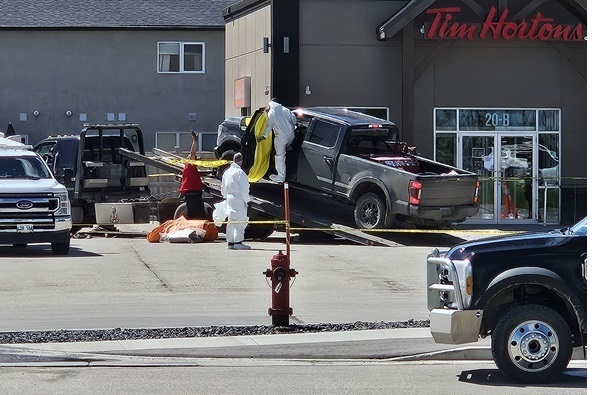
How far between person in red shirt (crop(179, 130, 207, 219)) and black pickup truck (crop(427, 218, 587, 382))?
1399cm

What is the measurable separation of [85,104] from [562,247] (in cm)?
3424

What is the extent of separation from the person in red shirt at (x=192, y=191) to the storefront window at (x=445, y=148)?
736 centimetres

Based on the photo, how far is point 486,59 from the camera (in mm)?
28781

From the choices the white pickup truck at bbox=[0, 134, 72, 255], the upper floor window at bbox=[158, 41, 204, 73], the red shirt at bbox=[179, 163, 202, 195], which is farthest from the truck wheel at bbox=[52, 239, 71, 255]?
the upper floor window at bbox=[158, 41, 204, 73]

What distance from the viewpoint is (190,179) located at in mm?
23625

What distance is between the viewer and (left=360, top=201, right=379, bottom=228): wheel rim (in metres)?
23.0

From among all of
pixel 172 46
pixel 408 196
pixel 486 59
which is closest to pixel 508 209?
pixel 486 59

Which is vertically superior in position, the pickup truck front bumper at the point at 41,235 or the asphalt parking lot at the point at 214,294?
the pickup truck front bumper at the point at 41,235

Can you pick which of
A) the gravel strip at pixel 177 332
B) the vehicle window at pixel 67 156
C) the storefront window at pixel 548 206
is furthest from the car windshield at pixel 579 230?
the storefront window at pixel 548 206

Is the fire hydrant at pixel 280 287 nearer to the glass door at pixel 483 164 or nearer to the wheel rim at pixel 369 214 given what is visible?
the wheel rim at pixel 369 214

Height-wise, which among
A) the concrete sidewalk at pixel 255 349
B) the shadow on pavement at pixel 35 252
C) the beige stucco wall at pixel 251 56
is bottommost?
the concrete sidewalk at pixel 255 349

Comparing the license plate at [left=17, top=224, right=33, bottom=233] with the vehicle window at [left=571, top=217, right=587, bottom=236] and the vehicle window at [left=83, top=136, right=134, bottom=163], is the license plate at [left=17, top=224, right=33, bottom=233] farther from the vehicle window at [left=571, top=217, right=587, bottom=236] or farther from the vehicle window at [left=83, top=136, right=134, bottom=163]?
the vehicle window at [left=571, top=217, right=587, bottom=236]

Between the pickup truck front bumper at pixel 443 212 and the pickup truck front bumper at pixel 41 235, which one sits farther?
the pickup truck front bumper at pixel 443 212

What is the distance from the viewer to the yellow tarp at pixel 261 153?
77.3ft
